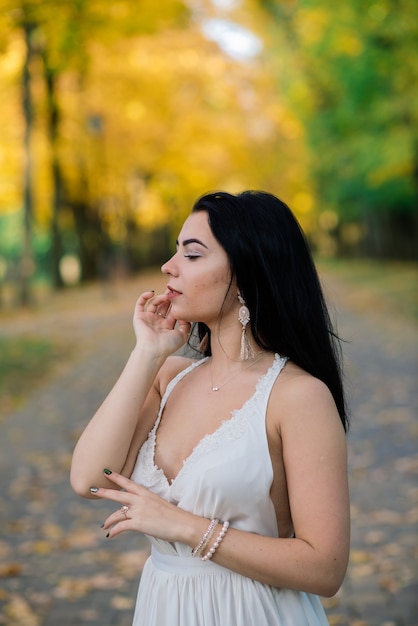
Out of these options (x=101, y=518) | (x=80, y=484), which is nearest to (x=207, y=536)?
(x=80, y=484)

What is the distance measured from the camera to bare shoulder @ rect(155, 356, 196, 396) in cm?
241

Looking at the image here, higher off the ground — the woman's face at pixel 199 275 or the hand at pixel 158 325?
the woman's face at pixel 199 275

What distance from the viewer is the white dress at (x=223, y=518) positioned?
2.02 meters

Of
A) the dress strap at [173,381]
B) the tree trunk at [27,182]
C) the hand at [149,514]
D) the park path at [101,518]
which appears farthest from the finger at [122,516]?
the tree trunk at [27,182]

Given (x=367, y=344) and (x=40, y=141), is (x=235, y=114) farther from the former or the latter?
(x=367, y=344)

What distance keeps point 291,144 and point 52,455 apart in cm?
2858

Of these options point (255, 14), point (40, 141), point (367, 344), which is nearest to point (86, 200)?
point (40, 141)

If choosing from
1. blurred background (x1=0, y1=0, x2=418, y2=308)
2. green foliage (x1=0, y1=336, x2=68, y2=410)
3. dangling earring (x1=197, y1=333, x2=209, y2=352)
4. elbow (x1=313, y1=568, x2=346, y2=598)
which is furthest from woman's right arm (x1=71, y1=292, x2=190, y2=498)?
blurred background (x1=0, y1=0, x2=418, y2=308)

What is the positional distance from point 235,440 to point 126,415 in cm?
30

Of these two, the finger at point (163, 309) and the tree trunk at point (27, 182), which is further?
the tree trunk at point (27, 182)

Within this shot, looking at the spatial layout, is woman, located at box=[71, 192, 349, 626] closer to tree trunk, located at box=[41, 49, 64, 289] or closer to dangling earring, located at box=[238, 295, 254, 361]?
dangling earring, located at box=[238, 295, 254, 361]

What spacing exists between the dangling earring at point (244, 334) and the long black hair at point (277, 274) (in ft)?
0.05

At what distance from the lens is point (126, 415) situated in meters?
2.18

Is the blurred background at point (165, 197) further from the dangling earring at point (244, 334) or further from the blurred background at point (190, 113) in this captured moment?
the dangling earring at point (244, 334)
